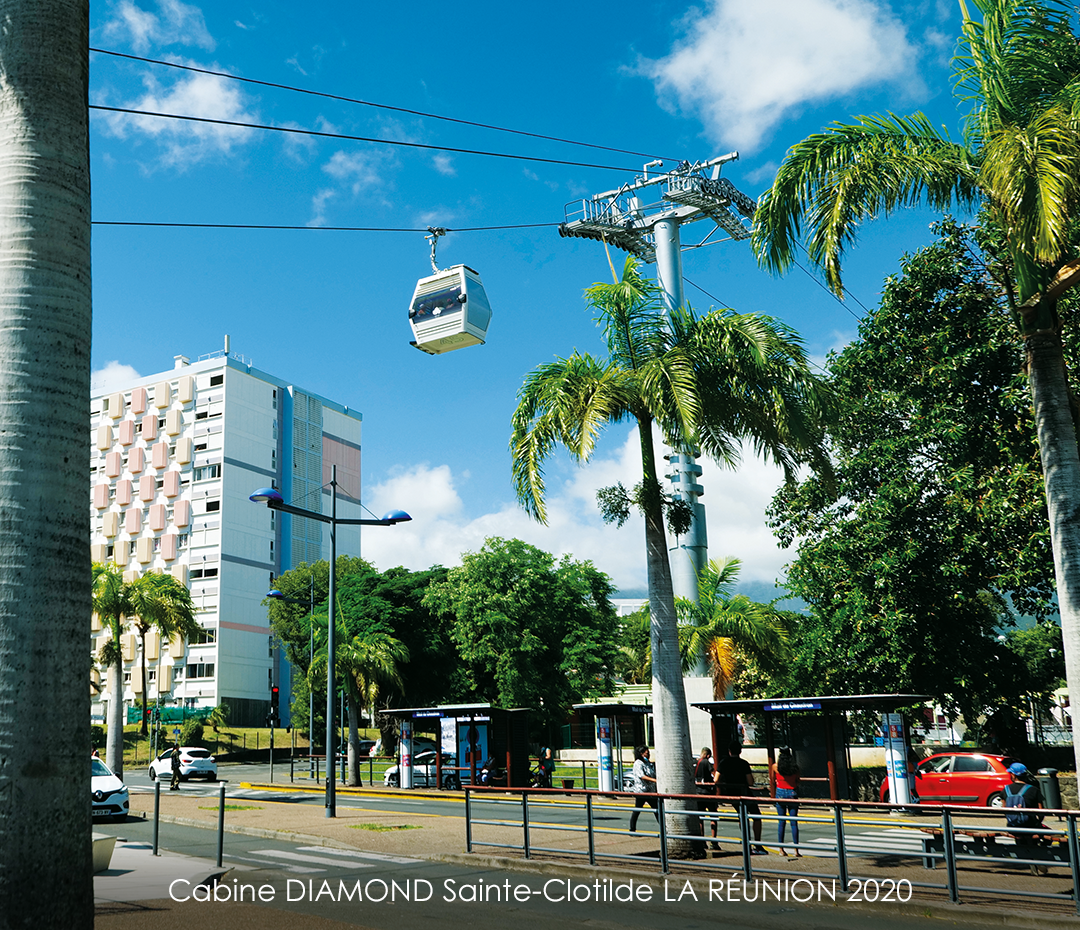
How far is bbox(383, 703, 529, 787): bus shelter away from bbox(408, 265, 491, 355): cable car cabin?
2031 centimetres

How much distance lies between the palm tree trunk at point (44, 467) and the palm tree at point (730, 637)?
36.5 meters

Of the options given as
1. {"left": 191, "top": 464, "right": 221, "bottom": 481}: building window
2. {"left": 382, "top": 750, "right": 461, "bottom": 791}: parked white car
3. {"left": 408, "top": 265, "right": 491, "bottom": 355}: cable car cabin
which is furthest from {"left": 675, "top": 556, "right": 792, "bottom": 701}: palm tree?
{"left": 191, "top": 464, "right": 221, "bottom": 481}: building window

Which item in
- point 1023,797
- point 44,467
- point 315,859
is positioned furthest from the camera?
point 315,859

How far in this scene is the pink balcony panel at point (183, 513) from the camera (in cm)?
9388

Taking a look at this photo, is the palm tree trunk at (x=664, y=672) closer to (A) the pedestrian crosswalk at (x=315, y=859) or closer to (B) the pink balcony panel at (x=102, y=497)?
(A) the pedestrian crosswalk at (x=315, y=859)

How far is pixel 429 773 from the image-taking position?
38688 millimetres

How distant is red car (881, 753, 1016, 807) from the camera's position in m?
25.4

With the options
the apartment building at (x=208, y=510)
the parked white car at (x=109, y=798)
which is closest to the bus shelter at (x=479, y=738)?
the parked white car at (x=109, y=798)

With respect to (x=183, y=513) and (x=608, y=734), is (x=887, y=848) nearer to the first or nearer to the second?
(x=608, y=734)

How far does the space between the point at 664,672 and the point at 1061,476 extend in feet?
21.0

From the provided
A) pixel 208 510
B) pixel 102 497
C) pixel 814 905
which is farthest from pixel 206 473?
pixel 814 905

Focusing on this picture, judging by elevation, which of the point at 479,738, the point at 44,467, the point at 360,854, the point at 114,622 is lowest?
the point at 479,738

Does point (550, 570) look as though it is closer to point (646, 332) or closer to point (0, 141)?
point (646, 332)

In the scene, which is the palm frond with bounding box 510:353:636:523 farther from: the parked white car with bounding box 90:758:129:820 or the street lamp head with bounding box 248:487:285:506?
the parked white car with bounding box 90:758:129:820
